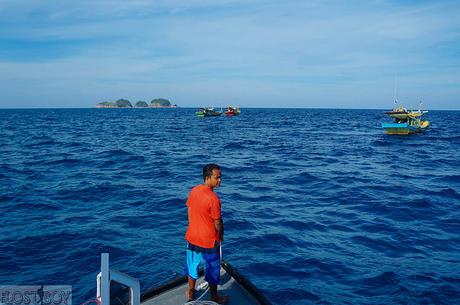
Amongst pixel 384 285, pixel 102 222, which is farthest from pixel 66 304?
pixel 102 222

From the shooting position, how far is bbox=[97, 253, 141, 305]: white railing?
3.06 m

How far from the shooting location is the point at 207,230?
5.48m

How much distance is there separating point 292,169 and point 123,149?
50.2 feet

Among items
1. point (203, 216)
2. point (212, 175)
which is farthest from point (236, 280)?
point (212, 175)

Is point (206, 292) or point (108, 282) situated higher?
point (108, 282)

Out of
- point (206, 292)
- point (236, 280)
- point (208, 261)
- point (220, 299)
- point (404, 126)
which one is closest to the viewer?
point (208, 261)

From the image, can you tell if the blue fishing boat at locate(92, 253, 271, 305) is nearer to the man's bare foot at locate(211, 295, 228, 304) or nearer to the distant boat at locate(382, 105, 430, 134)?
the man's bare foot at locate(211, 295, 228, 304)

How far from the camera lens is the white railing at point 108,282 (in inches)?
120
